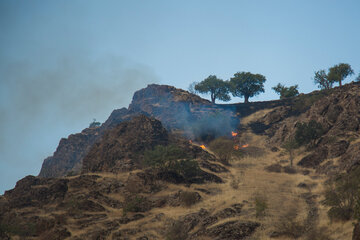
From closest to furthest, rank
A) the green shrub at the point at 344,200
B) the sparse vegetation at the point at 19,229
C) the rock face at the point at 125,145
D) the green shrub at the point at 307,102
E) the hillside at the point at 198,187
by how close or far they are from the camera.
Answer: the green shrub at the point at 344,200
the hillside at the point at 198,187
the sparse vegetation at the point at 19,229
the rock face at the point at 125,145
the green shrub at the point at 307,102

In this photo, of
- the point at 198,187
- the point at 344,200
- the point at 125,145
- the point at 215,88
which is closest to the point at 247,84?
the point at 215,88

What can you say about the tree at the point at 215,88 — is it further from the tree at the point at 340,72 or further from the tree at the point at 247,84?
the tree at the point at 340,72

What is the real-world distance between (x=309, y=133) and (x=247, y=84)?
51.6 metres

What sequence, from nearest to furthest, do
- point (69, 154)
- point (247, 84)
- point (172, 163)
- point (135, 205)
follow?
1. point (135, 205)
2. point (172, 163)
3. point (69, 154)
4. point (247, 84)

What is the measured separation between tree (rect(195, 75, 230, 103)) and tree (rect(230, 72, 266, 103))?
2660mm

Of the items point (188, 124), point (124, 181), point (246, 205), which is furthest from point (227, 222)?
point (188, 124)

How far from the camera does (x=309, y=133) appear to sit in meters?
65.2

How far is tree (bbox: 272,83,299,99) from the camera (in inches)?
4466

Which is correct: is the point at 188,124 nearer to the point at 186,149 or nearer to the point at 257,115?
the point at 257,115

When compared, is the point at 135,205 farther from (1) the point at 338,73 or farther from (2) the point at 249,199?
(1) the point at 338,73

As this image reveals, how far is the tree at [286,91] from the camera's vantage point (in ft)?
372

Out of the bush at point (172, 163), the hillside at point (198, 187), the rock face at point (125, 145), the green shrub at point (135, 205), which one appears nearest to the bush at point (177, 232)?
the hillside at point (198, 187)

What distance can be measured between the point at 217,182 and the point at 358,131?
28784mm

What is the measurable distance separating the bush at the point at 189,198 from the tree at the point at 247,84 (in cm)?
7380
